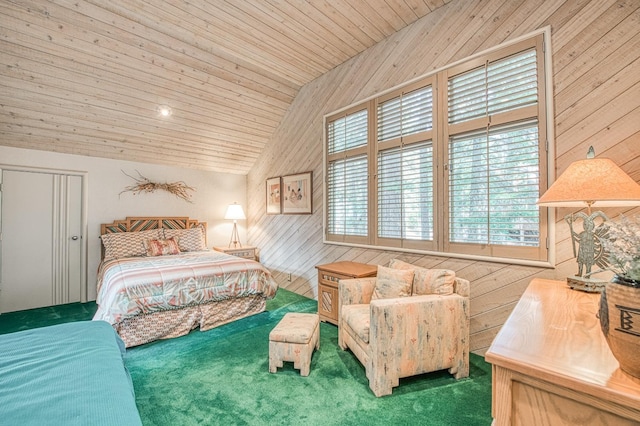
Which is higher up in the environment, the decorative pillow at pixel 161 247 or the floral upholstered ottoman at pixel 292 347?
the decorative pillow at pixel 161 247

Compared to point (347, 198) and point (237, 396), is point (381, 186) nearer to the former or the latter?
point (347, 198)

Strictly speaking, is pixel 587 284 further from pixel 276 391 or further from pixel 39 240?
pixel 39 240

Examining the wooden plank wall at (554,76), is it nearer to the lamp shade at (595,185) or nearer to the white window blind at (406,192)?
the white window blind at (406,192)

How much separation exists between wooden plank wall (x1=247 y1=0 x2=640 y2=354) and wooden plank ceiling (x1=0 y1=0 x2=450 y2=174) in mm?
297

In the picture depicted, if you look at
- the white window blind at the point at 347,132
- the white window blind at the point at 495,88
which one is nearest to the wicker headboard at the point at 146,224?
the white window blind at the point at 347,132

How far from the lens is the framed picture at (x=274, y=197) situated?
4.80 meters

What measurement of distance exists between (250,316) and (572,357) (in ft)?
10.6

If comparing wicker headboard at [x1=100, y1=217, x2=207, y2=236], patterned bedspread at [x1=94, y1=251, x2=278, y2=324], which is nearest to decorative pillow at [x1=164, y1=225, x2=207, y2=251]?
wicker headboard at [x1=100, y1=217, x2=207, y2=236]

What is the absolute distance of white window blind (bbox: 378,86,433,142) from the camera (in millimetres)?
2855

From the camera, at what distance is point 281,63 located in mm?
3762

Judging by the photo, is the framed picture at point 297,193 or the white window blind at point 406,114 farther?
the framed picture at point 297,193

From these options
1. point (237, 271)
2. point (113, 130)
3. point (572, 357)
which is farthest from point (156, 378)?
point (113, 130)

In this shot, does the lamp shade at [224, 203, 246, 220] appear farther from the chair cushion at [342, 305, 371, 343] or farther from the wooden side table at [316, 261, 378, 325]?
the chair cushion at [342, 305, 371, 343]

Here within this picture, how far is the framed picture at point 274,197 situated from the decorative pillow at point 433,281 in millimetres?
2838
